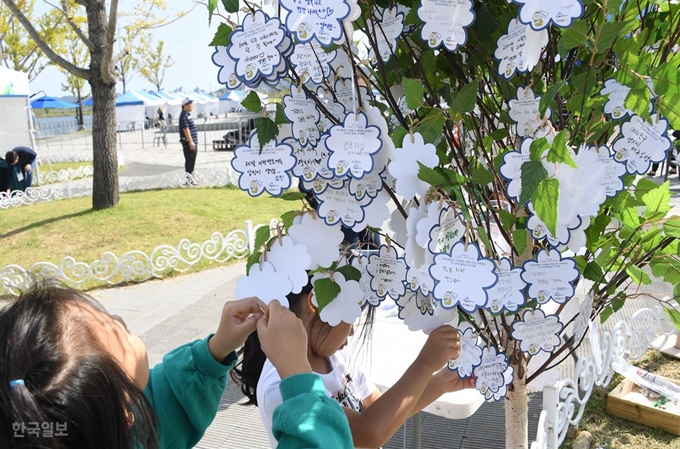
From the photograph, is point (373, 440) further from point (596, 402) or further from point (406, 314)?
point (596, 402)

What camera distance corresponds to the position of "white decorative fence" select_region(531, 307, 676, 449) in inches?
89.8

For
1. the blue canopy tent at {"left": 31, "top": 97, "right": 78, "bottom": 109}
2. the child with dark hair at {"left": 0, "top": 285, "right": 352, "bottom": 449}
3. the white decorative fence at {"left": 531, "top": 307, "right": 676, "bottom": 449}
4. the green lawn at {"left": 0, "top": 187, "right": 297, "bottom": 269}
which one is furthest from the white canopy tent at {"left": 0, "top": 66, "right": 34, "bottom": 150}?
the blue canopy tent at {"left": 31, "top": 97, "right": 78, "bottom": 109}

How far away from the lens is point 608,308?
140 centimetres

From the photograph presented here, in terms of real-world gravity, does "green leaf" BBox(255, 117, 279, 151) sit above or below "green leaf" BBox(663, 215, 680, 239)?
above

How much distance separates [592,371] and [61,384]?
112 inches

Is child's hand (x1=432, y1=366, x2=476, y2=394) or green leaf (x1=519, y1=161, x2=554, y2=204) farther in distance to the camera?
child's hand (x1=432, y1=366, x2=476, y2=394)

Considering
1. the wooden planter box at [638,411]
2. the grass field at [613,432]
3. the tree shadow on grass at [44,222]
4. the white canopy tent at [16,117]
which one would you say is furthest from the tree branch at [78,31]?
the wooden planter box at [638,411]

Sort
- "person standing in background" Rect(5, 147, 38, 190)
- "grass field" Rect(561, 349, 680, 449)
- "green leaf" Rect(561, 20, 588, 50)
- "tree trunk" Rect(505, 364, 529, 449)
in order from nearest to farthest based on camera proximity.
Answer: "green leaf" Rect(561, 20, 588, 50)
"tree trunk" Rect(505, 364, 529, 449)
"grass field" Rect(561, 349, 680, 449)
"person standing in background" Rect(5, 147, 38, 190)

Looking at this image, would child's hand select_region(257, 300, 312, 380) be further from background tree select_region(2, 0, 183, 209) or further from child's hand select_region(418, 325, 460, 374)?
background tree select_region(2, 0, 183, 209)

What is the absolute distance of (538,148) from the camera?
869mm

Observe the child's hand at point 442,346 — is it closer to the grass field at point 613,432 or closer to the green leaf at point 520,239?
the green leaf at point 520,239

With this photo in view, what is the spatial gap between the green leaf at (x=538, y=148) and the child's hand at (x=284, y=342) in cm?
50

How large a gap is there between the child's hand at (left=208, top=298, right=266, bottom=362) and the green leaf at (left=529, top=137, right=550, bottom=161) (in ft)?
1.98

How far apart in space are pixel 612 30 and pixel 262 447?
2701 millimetres
